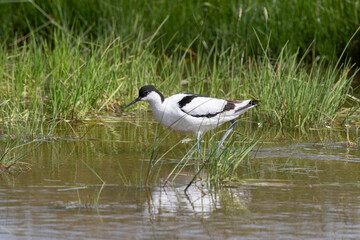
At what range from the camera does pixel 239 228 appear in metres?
4.01

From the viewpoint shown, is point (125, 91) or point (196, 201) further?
point (125, 91)

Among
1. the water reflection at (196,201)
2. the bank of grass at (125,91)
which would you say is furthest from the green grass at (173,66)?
the water reflection at (196,201)

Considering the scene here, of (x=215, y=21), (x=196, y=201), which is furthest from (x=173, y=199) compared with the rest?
(x=215, y=21)

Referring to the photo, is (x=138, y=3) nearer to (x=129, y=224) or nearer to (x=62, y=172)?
(x=62, y=172)

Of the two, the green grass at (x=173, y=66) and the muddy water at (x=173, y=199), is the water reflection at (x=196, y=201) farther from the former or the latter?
the green grass at (x=173, y=66)

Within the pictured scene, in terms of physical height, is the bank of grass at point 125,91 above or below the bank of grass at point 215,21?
below

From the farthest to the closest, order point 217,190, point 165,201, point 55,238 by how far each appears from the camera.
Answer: point 217,190
point 165,201
point 55,238

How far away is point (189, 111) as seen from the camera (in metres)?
6.50

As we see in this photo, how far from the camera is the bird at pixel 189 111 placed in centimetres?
650

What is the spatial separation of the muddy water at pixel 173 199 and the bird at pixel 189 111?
0.31 meters

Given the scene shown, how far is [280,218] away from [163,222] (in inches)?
27.5

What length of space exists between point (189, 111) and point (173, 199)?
195 cm

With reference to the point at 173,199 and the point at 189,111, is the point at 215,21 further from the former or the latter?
the point at 173,199

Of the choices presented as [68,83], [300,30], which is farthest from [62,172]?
[300,30]
